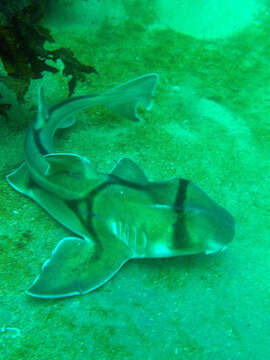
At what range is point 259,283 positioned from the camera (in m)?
2.90

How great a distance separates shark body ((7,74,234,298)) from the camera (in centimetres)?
279

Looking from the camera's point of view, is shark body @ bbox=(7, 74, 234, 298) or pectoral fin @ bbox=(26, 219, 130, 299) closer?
pectoral fin @ bbox=(26, 219, 130, 299)

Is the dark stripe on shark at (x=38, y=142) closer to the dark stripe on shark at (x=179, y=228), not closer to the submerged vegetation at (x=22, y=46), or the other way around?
the submerged vegetation at (x=22, y=46)

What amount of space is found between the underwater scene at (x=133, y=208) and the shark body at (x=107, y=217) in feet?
0.04

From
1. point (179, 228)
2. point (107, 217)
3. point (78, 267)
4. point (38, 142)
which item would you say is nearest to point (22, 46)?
point (38, 142)

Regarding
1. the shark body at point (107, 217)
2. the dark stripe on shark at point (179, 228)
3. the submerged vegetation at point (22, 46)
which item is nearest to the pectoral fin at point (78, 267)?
the shark body at point (107, 217)

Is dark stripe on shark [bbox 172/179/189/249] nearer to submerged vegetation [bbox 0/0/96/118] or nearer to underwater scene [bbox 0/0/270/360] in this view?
underwater scene [bbox 0/0/270/360]

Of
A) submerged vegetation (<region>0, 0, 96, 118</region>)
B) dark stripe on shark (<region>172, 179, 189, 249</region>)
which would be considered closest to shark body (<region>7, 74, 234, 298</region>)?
dark stripe on shark (<region>172, 179, 189, 249</region>)

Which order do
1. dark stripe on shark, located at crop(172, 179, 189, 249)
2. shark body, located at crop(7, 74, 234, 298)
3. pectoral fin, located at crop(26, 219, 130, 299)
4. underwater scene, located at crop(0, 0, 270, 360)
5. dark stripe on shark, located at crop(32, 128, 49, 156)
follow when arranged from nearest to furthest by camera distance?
underwater scene, located at crop(0, 0, 270, 360) < pectoral fin, located at crop(26, 219, 130, 299) < shark body, located at crop(7, 74, 234, 298) < dark stripe on shark, located at crop(172, 179, 189, 249) < dark stripe on shark, located at crop(32, 128, 49, 156)

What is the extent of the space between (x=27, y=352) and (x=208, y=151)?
10.2 feet

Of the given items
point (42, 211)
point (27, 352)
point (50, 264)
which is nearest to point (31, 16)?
point (42, 211)

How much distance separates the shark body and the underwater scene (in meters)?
0.01

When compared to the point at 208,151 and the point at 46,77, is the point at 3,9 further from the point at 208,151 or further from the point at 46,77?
the point at 208,151

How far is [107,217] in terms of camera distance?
10.2 ft
